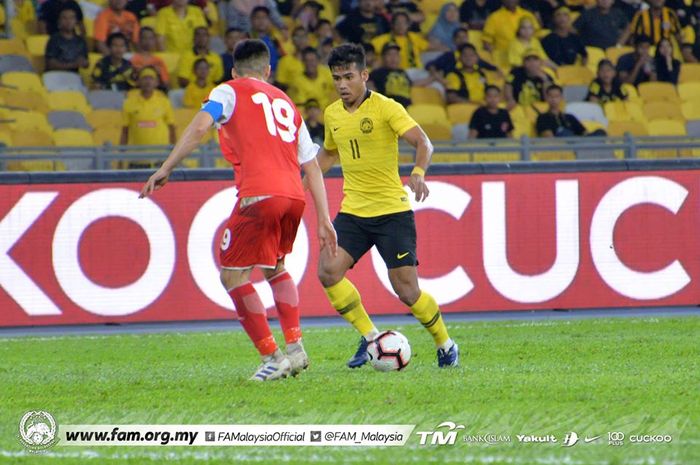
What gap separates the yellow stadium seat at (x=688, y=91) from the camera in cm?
1795

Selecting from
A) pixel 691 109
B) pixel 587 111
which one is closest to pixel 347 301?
pixel 587 111

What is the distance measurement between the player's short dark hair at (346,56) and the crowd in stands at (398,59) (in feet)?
21.9

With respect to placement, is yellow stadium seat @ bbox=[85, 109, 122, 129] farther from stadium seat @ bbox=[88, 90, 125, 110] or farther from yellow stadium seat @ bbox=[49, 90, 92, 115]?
stadium seat @ bbox=[88, 90, 125, 110]

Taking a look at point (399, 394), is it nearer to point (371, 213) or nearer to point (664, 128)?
point (371, 213)

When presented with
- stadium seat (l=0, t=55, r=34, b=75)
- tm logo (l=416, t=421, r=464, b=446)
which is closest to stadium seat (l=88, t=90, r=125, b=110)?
stadium seat (l=0, t=55, r=34, b=75)

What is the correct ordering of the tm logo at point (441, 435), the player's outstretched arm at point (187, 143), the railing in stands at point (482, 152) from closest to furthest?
the tm logo at point (441, 435) < the player's outstretched arm at point (187, 143) < the railing in stands at point (482, 152)

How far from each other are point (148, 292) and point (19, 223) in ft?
4.41

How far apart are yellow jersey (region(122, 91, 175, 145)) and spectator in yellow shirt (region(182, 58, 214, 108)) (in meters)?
0.82

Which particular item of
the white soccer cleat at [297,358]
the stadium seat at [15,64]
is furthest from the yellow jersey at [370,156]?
the stadium seat at [15,64]

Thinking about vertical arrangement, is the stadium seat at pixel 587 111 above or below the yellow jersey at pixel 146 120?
below

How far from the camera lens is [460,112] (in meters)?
16.7

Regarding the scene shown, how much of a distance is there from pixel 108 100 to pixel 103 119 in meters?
0.33

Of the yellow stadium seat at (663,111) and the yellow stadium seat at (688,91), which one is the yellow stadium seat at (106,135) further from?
the yellow stadium seat at (688,91)

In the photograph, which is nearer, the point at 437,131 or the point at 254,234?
the point at 254,234
